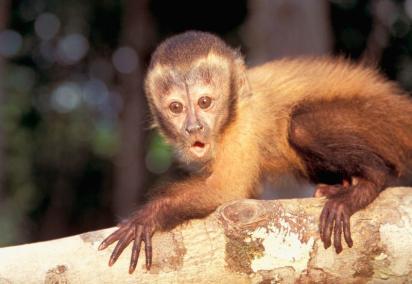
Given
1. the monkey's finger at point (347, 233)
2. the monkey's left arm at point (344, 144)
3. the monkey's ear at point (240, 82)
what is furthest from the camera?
the monkey's ear at point (240, 82)

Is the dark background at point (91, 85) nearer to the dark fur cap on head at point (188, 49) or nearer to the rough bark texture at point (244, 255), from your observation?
the dark fur cap on head at point (188, 49)

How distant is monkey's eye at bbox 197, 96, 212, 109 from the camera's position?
612cm

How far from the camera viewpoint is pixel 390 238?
437 centimetres

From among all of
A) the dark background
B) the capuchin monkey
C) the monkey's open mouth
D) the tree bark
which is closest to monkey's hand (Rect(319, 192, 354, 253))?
the capuchin monkey

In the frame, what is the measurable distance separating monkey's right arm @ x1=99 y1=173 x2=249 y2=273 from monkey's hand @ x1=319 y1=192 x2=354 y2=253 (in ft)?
2.77

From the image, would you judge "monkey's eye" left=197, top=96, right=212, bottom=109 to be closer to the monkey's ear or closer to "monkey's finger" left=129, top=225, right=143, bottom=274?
the monkey's ear

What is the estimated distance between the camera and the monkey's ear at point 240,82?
248 inches

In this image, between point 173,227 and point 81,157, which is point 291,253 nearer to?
point 173,227

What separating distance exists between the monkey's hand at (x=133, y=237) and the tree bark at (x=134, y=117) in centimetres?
1255

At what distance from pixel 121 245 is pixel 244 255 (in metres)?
0.76

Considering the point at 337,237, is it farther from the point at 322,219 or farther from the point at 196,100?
the point at 196,100

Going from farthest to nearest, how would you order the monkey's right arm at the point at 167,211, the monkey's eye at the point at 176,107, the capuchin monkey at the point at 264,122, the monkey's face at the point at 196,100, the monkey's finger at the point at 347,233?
the monkey's eye at the point at 176,107, the monkey's face at the point at 196,100, the capuchin monkey at the point at 264,122, the monkey's right arm at the point at 167,211, the monkey's finger at the point at 347,233


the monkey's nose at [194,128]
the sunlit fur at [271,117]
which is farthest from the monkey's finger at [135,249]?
the monkey's nose at [194,128]

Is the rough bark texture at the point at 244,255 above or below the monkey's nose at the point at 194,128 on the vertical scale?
below
